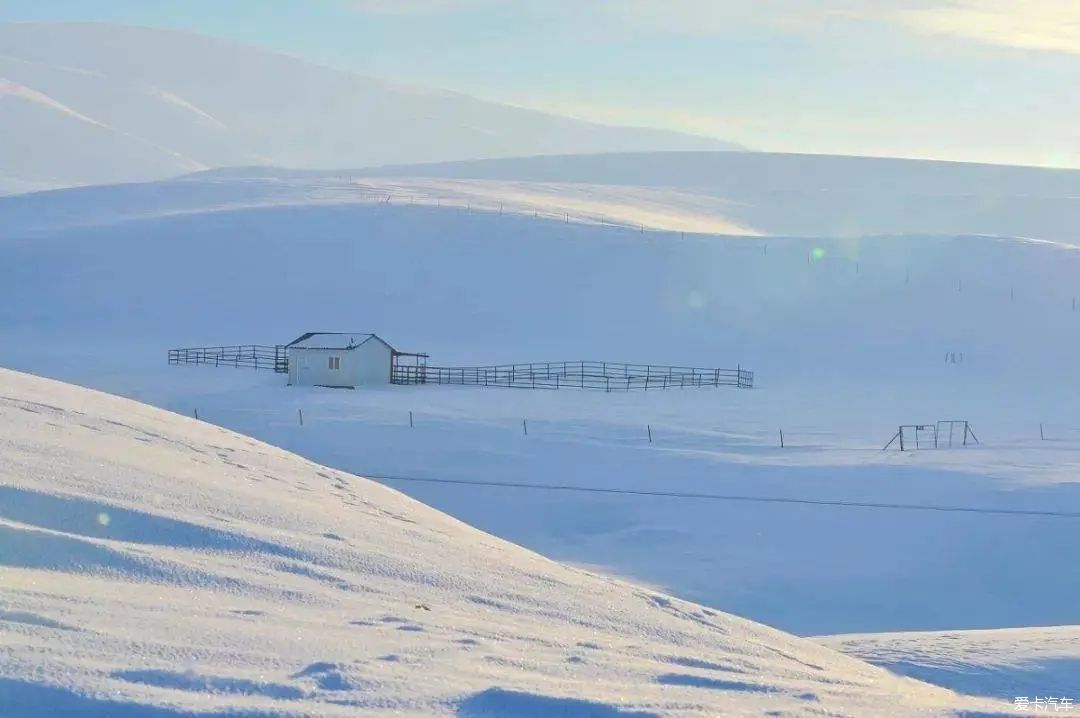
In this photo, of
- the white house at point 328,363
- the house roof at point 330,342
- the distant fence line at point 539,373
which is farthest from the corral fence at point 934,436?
the house roof at point 330,342

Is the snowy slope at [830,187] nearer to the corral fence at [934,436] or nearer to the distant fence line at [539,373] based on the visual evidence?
the distant fence line at [539,373]

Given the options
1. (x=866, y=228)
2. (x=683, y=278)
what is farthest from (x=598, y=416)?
A: (x=866, y=228)

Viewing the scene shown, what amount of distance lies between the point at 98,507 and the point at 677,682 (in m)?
5.34

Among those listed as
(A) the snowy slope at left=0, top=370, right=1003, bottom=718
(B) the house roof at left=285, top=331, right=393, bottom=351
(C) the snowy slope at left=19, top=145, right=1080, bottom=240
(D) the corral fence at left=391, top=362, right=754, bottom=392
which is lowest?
(D) the corral fence at left=391, top=362, right=754, bottom=392

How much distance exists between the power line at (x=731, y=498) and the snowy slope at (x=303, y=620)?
1407cm

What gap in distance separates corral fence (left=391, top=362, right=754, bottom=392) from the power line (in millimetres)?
20597

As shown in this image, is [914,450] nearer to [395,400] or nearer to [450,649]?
[395,400]

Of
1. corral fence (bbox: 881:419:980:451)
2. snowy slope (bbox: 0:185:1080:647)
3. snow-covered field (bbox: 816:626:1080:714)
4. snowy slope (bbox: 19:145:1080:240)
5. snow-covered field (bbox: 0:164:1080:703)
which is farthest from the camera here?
snowy slope (bbox: 19:145:1080:240)

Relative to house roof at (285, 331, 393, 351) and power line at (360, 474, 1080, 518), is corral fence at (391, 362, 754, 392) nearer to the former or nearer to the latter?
house roof at (285, 331, 393, 351)

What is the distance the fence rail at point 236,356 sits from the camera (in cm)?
5731

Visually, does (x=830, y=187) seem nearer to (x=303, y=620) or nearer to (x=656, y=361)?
(x=656, y=361)

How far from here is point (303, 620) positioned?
915 cm

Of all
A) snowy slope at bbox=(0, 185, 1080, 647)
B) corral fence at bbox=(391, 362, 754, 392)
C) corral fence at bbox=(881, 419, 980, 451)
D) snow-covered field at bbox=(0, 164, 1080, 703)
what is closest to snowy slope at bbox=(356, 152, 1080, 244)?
Answer: snow-covered field at bbox=(0, 164, 1080, 703)

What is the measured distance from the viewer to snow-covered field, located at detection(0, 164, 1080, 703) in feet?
78.9
